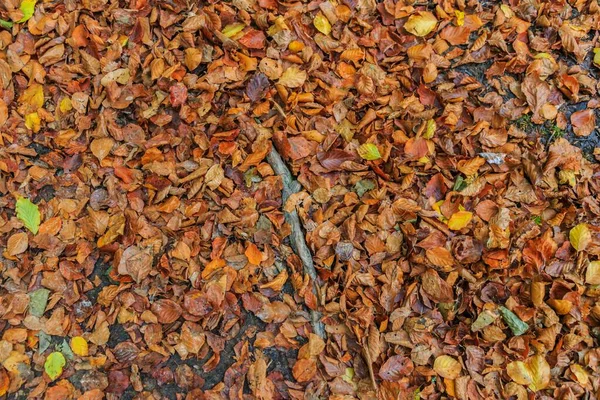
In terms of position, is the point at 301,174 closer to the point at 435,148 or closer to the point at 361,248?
the point at 361,248

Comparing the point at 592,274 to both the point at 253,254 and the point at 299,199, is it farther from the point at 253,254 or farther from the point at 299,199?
the point at 253,254

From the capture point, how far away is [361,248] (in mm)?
2682

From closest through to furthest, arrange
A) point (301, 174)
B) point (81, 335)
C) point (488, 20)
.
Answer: point (81, 335) → point (301, 174) → point (488, 20)

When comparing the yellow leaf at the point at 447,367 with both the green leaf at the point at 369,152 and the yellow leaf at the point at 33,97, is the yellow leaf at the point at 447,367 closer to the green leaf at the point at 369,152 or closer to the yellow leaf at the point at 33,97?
the green leaf at the point at 369,152

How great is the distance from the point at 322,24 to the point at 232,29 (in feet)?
1.84

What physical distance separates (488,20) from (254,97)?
1589 mm

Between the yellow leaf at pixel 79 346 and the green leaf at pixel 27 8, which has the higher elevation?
the green leaf at pixel 27 8

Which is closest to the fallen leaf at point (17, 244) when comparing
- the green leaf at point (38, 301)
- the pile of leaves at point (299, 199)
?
the pile of leaves at point (299, 199)

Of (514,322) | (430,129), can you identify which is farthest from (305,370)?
(430,129)

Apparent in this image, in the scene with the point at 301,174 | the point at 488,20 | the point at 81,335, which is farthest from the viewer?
the point at 488,20

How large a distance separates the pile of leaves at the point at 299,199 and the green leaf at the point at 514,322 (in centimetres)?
1

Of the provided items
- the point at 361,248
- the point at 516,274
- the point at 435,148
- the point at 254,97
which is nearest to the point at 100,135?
the point at 254,97

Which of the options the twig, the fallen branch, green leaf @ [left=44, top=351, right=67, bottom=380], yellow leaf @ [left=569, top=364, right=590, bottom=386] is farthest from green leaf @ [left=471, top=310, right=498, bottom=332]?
green leaf @ [left=44, top=351, right=67, bottom=380]

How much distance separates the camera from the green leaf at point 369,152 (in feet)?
9.18
